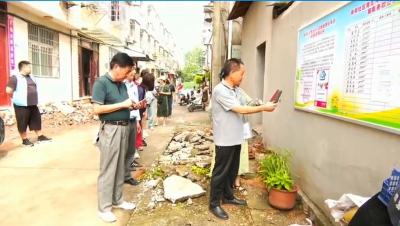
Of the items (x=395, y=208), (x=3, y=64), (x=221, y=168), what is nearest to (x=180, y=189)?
(x=221, y=168)

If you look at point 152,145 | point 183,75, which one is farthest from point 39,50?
point 183,75

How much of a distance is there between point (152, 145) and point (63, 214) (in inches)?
141

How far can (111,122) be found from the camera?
10.6 ft

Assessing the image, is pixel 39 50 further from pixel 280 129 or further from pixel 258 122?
pixel 280 129

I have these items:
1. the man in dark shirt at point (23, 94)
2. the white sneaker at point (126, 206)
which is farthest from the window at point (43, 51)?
the white sneaker at point (126, 206)

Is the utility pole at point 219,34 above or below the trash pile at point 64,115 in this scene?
above

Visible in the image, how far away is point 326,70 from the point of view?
3.04 m

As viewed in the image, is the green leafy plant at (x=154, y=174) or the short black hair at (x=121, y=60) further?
the green leafy plant at (x=154, y=174)

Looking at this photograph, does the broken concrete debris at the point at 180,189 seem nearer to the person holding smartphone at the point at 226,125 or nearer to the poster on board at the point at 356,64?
the person holding smartphone at the point at 226,125

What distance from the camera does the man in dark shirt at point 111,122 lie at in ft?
10.3

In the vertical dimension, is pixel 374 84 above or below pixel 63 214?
above

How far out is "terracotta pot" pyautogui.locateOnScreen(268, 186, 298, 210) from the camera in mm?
3455

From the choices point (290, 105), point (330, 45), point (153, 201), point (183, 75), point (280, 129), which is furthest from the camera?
point (183, 75)

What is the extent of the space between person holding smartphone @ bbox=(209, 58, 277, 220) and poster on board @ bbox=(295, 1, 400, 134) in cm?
60
